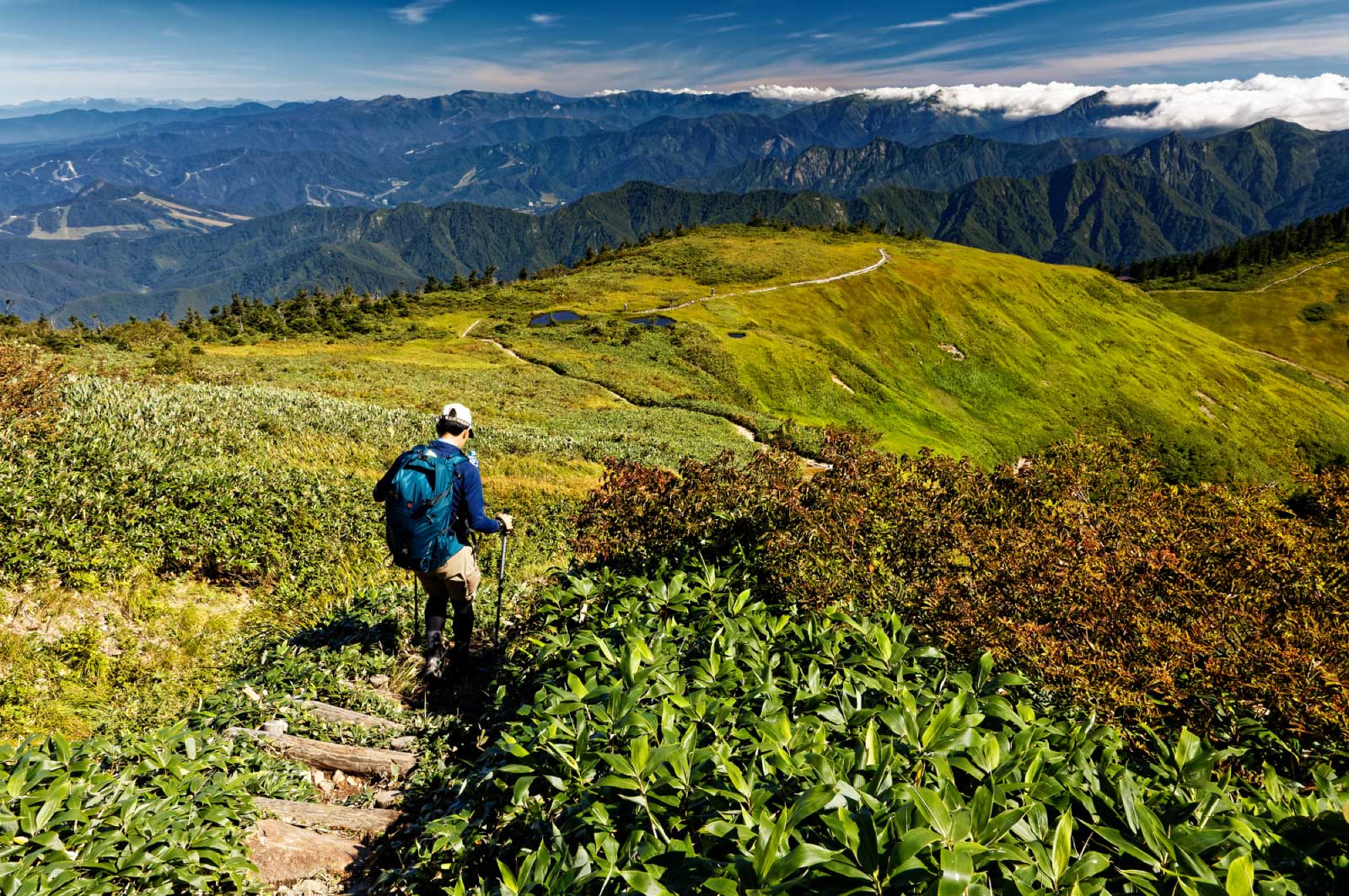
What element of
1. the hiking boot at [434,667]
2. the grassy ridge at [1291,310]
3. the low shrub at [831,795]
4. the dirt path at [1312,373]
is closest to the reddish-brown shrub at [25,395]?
the hiking boot at [434,667]

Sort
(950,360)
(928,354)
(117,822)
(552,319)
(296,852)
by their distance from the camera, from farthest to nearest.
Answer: (928,354)
(950,360)
(552,319)
(296,852)
(117,822)

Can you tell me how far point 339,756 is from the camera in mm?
6523

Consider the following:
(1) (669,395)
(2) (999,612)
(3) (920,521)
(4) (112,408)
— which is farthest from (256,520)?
(1) (669,395)

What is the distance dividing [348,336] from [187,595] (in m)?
82.6

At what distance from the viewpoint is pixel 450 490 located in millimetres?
7855

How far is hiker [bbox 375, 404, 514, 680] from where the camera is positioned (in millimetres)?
7562

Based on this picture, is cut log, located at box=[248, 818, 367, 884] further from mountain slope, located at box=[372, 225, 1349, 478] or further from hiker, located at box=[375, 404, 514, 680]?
mountain slope, located at box=[372, 225, 1349, 478]

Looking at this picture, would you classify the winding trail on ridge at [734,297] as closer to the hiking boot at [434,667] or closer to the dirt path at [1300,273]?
the hiking boot at [434,667]

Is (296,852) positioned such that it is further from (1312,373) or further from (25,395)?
(1312,373)

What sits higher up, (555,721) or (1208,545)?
(555,721)

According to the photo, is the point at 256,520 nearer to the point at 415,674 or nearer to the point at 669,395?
the point at 415,674

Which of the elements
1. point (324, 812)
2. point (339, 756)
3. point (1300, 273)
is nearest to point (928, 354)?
point (339, 756)

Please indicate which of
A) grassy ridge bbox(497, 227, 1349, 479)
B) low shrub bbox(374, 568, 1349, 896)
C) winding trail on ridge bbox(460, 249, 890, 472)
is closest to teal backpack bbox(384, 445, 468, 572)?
low shrub bbox(374, 568, 1349, 896)

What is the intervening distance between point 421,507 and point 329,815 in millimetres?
3227
